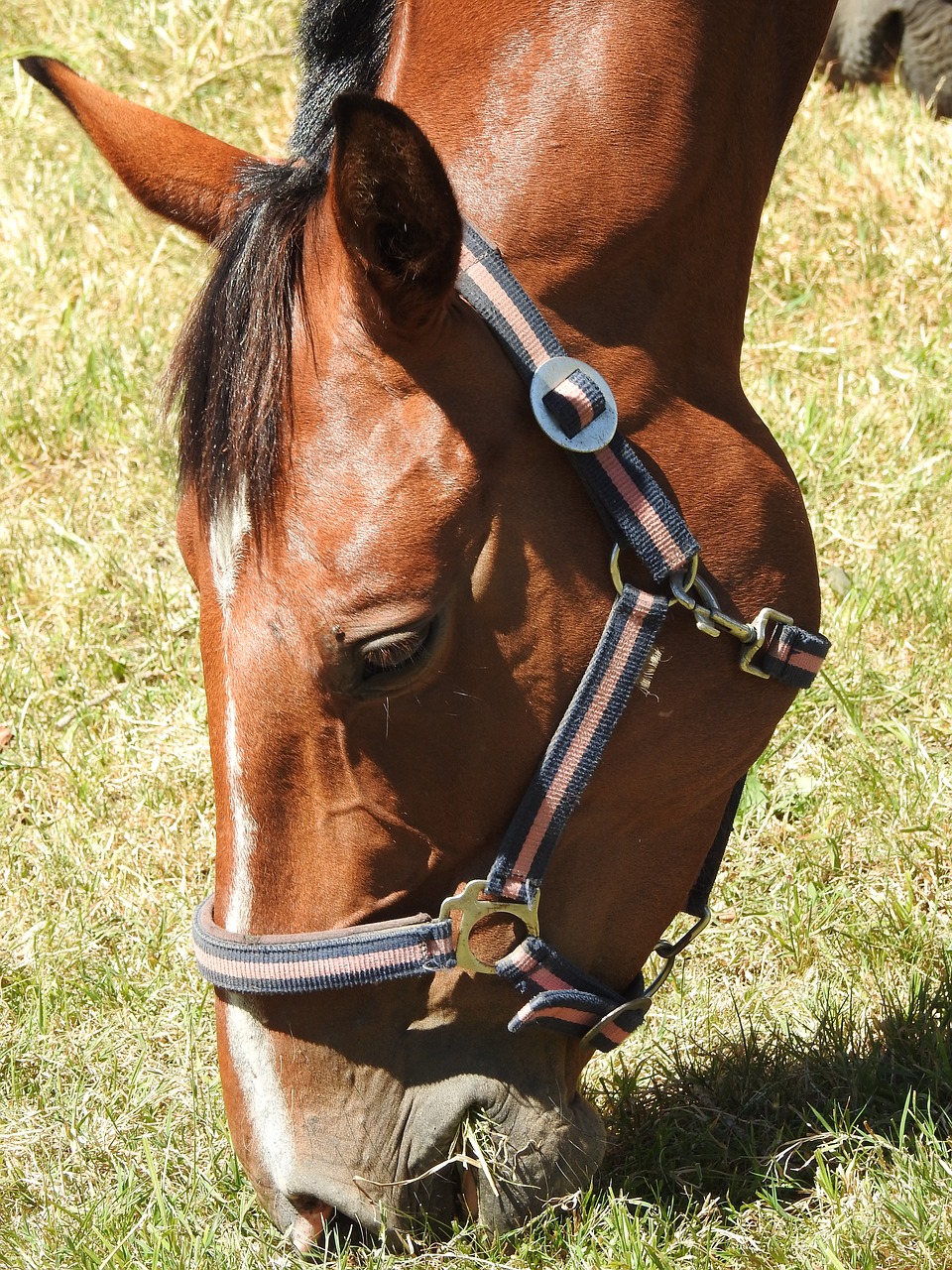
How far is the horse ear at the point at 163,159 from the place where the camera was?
82.6 inches

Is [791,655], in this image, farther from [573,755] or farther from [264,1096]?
[264,1096]

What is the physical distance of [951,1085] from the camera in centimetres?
242

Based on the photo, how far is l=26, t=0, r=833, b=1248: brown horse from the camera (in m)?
1.76

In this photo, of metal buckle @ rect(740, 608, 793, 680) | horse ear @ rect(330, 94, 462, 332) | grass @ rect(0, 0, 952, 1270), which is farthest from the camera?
grass @ rect(0, 0, 952, 1270)

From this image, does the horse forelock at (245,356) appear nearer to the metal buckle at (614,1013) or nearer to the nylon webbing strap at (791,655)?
the nylon webbing strap at (791,655)

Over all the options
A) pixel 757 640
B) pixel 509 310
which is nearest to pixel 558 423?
pixel 509 310

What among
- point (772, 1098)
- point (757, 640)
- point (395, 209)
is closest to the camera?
point (395, 209)

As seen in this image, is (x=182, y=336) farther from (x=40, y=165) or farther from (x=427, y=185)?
(x=40, y=165)

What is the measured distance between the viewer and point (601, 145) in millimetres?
1864

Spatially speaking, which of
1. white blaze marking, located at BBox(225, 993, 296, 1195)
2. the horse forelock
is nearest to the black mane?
the horse forelock

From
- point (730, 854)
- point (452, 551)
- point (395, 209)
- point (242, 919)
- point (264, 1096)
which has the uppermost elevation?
point (395, 209)

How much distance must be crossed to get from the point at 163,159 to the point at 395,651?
35.9 inches

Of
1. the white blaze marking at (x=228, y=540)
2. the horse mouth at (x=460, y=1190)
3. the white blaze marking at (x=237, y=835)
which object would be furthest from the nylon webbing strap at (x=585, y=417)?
the horse mouth at (x=460, y=1190)

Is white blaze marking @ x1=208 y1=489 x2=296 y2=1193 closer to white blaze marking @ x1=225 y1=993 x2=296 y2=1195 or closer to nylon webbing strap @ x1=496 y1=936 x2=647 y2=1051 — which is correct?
white blaze marking @ x1=225 y1=993 x2=296 y2=1195
